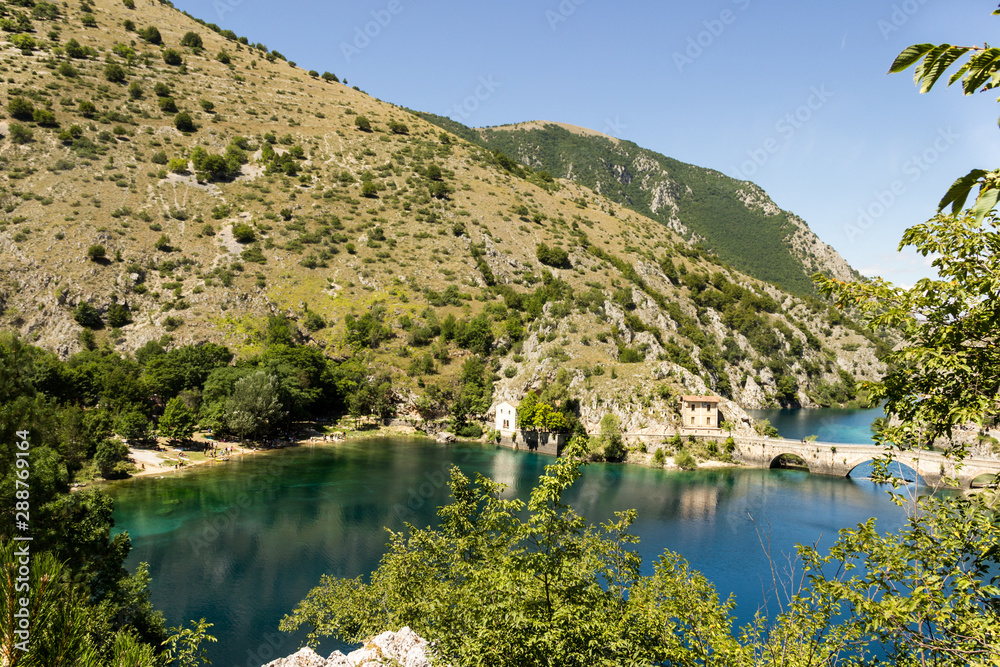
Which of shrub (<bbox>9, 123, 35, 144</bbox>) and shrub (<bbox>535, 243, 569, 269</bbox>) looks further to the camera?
shrub (<bbox>535, 243, 569, 269</bbox>)

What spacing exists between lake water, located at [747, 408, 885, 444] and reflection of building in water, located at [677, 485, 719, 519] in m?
26.5

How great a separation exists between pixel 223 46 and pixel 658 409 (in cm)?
16517

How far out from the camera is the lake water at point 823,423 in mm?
80000

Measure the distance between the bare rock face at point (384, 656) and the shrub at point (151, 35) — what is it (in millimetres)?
172891

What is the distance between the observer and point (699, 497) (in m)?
52.1

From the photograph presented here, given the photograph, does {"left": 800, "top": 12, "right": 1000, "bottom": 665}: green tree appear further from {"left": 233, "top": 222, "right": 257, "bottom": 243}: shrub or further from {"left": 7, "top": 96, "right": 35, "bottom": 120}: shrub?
{"left": 7, "top": 96, "right": 35, "bottom": 120}: shrub

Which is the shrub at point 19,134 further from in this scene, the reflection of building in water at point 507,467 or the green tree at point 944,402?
the green tree at point 944,402

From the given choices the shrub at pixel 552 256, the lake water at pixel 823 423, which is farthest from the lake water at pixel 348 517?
the shrub at pixel 552 256

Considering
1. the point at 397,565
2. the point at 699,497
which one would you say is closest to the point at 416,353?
the point at 699,497

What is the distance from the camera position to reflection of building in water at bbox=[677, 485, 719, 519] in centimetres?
4647

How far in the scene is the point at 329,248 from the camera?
101 meters

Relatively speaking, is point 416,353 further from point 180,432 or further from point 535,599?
point 535,599

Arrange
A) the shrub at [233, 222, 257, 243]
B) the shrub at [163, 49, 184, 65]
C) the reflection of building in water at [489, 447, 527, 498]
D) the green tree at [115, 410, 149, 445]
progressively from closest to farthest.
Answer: the green tree at [115, 410, 149, 445] → the reflection of building in water at [489, 447, 527, 498] → the shrub at [233, 222, 257, 243] → the shrub at [163, 49, 184, 65]

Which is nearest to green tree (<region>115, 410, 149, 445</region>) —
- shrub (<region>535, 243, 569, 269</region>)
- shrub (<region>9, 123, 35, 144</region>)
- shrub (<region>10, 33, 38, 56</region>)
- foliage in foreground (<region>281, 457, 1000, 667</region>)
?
foliage in foreground (<region>281, 457, 1000, 667</region>)
